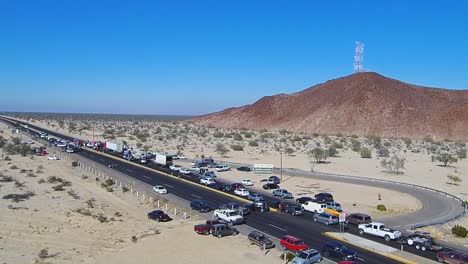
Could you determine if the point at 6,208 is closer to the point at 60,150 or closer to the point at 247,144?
the point at 60,150

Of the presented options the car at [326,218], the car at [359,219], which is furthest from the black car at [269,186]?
the car at [359,219]

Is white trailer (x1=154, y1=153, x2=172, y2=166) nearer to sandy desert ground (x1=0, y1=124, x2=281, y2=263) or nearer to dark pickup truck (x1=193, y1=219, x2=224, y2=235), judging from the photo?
sandy desert ground (x1=0, y1=124, x2=281, y2=263)

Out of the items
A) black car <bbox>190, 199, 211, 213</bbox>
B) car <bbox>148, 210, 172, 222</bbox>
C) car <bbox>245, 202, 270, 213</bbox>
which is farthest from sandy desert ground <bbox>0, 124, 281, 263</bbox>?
car <bbox>245, 202, 270, 213</bbox>

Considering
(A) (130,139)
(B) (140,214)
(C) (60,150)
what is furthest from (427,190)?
(A) (130,139)

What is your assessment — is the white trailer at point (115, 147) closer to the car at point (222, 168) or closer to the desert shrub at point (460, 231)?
the car at point (222, 168)

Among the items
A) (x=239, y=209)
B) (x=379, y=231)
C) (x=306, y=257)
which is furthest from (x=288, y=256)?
(x=239, y=209)

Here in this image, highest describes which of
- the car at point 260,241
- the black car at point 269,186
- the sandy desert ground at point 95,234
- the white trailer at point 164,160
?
the white trailer at point 164,160
